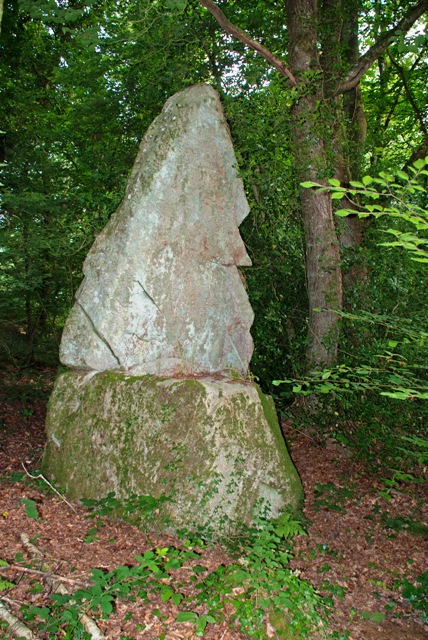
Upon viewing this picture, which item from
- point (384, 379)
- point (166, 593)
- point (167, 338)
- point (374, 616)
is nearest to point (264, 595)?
point (166, 593)

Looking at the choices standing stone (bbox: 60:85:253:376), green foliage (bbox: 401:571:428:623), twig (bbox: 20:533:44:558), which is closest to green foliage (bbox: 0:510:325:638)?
twig (bbox: 20:533:44:558)

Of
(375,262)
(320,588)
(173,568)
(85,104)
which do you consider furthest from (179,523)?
(85,104)

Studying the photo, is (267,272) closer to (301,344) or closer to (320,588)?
(301,344)

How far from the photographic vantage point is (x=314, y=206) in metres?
6.37

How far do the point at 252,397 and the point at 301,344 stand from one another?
245 centimetres

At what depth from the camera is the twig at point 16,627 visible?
2684mm

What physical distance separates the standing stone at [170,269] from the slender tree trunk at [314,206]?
1.61 metres

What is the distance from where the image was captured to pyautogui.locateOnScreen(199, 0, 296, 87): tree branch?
5594 mm

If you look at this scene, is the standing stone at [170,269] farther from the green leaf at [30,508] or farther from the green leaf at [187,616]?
the green leaf at [187,616]

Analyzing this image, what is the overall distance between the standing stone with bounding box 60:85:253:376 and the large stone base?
356 millimetres

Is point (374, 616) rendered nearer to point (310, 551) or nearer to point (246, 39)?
point (310, 551)

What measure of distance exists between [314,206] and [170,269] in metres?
2.50

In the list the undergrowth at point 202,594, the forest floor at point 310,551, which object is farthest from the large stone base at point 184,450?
the undergrowth at point 202,594

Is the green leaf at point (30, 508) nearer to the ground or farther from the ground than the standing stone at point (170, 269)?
nearer to the ground
